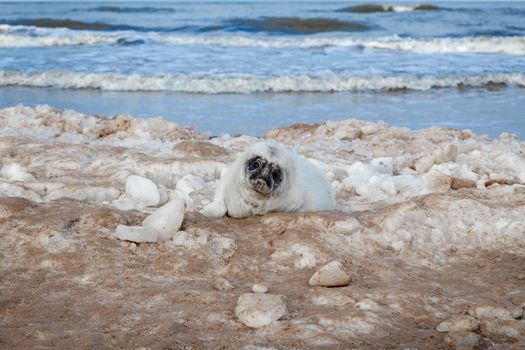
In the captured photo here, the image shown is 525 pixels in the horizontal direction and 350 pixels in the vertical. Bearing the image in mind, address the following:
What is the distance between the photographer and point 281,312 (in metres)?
3.27

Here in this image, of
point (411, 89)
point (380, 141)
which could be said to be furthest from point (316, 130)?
point (411, 89)

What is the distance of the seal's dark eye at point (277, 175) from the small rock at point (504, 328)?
6.21 ft

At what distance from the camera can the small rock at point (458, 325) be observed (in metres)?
3.16

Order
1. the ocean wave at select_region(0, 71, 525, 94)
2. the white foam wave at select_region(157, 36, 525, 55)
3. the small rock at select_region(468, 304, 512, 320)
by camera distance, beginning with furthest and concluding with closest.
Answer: the white foam wave at select_region(157, 36, 525, 55) → the ocean wave at select_region(0, 71, 525, 94) → the small rock at select_region(468, 304, 512, 320)

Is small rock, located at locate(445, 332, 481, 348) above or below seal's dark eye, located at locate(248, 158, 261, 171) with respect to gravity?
below

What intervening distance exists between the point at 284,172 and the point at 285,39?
23627 mm

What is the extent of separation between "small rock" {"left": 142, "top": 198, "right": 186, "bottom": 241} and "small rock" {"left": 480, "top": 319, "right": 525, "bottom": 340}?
77.9 inches

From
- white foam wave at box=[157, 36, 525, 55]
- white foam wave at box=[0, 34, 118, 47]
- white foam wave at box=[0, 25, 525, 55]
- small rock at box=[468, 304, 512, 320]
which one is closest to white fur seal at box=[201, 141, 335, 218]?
small rock at box=[468, 304, 512, 320]

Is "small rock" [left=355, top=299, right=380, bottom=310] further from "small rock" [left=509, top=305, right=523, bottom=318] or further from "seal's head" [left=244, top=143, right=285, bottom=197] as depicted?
"seal's head" [left=244, top=143, right=285, bottom=197]

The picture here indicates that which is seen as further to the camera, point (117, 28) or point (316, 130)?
point (117, 28)

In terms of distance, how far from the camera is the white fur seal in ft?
15.4

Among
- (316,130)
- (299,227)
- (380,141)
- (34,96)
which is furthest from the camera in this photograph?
(34,96)

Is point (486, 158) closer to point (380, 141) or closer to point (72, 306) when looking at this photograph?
point (380, 141)

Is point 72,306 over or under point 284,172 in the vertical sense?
under
